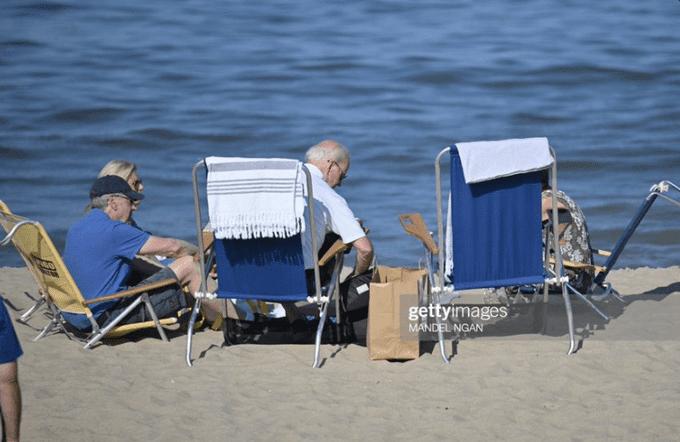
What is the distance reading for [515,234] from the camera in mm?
4836

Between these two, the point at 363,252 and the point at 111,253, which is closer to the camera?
the point at 363,252

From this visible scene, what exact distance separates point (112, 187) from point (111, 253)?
0.35 m

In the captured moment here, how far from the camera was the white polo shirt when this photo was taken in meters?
5.00

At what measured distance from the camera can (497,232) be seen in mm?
4820

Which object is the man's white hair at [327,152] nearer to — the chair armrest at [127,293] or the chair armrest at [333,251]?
the chair armrest at [333,251]

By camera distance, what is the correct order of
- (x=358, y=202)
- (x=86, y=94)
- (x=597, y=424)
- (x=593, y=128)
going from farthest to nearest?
(x=86, y=94) → (x=593, y=128) → (x=358, y=202) → (x=597, y=424)

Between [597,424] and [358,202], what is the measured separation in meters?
7.33

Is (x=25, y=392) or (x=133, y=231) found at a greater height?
(x=133, y=231)

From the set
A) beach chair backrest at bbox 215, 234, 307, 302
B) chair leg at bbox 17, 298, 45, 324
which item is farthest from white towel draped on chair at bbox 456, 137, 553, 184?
chair leg at bbox 17, 298, 45, 324

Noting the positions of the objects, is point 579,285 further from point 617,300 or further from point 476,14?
point 476,14

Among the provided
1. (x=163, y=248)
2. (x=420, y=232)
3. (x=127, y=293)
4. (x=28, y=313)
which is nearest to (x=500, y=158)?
(x=420, y=232)

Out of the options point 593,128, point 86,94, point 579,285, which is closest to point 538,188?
point 579,285

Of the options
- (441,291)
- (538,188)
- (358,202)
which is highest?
(538,188)

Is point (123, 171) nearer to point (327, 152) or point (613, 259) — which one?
point (327, 152)
